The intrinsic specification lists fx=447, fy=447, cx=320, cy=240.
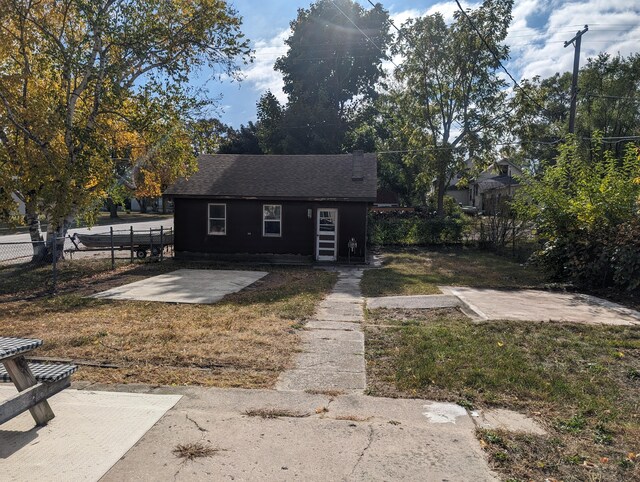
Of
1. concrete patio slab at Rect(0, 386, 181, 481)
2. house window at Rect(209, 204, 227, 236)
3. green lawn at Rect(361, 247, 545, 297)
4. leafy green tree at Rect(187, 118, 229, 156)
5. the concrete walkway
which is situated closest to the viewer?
concrete patio slab at Rect(0, 386, 181, 481)

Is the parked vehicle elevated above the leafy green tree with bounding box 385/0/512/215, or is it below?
below

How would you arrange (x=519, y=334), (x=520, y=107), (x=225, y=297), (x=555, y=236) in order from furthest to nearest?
1. (x=520, y=107)
2. (x=555, y=236)
3. (x=225, y=297)
4. (x=519, y=334)

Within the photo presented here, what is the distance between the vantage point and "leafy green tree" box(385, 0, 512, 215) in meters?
26.8

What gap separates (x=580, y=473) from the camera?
2951 millimetres

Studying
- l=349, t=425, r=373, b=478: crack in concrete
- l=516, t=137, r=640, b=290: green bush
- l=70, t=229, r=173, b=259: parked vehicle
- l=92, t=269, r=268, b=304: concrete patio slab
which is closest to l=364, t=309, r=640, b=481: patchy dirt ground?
l=349, t=425, r=373, b=478: crack in concrete

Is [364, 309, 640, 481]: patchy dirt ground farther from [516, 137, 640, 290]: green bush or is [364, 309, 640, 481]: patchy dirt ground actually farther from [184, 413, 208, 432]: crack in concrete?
[516, 137, 640, 290]: green bush

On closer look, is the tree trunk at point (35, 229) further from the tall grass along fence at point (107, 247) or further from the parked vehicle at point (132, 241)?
the parked vehicle at point (132, 241)

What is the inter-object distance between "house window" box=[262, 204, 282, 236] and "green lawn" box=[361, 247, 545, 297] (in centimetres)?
431

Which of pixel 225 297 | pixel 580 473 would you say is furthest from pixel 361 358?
pixel 225 297


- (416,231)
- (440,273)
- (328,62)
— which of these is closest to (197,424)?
(440,273)

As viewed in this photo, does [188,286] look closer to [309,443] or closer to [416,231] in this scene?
[309,443]

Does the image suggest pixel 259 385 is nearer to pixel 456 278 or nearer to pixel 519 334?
pixel 519 334

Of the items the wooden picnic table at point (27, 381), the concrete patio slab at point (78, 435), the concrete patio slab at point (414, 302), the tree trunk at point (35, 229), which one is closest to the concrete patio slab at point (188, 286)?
the concrete patio slab at point (414, 302)

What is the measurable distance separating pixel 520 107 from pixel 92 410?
29.7 metres
